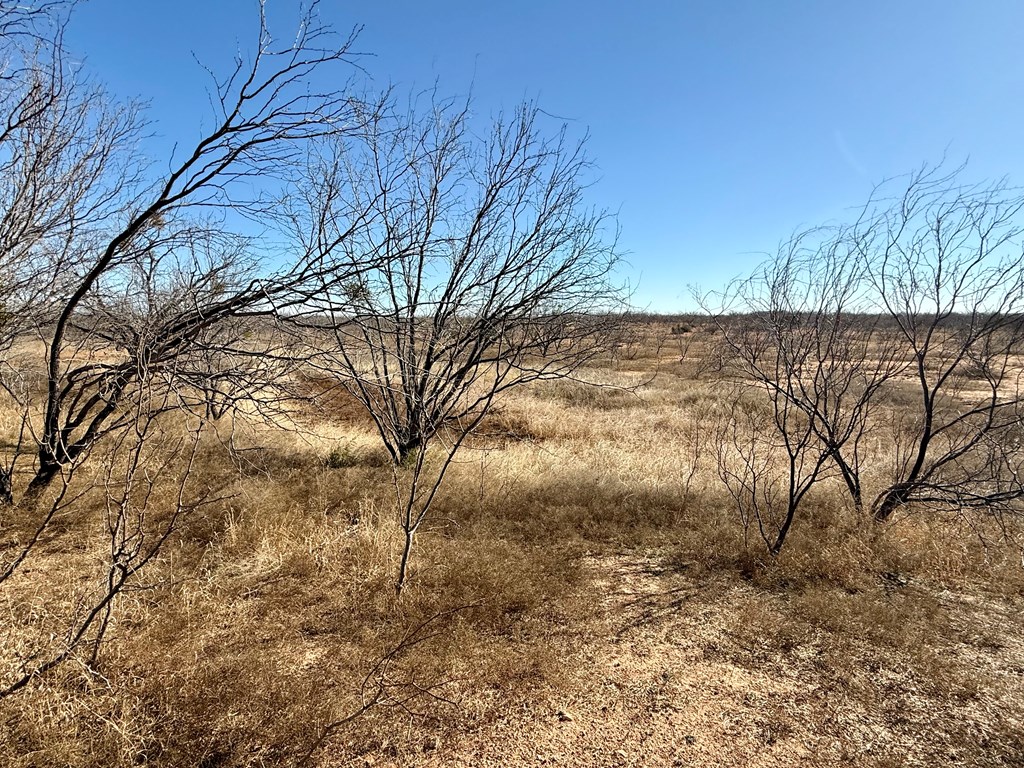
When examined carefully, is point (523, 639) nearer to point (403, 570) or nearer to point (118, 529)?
point (403, 570)

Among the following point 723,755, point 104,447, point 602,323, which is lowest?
point 723,755

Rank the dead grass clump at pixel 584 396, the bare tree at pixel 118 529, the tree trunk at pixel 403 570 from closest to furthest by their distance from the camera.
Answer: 1. the bare tree at pixel 118 529
2. the tree trunk at pixel 403 570
3. the dead grass clump at pixel 584 396

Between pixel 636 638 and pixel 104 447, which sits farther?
pixel 104 447

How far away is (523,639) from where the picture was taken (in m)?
3.08

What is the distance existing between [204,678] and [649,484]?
4.99 m

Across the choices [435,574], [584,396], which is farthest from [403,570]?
[584,396]

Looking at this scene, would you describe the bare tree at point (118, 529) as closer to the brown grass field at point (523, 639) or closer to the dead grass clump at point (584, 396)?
the brown grass field at point (523, 639)

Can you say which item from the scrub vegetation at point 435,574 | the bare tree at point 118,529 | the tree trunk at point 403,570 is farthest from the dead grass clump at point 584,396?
the tree trunk at point 403,570

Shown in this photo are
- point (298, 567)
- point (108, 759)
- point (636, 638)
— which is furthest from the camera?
point (298, 567)

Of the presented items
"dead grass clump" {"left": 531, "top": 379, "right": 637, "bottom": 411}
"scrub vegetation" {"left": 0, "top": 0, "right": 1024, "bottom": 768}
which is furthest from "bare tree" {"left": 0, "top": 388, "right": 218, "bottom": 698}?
"dead grass clump" {"left": 531, "top": 379, "right": 637, "bottom": 411}

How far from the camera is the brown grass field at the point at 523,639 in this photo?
7.44 feet

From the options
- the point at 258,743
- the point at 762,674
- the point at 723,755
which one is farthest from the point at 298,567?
the point at 762,674

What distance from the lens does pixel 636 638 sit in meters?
3.18

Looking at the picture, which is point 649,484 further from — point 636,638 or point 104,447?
point 104,447
